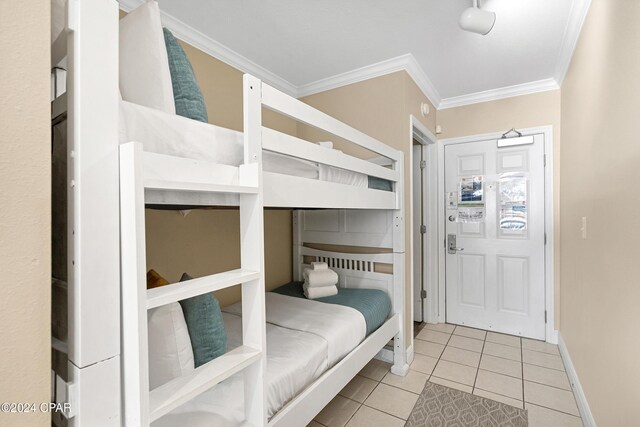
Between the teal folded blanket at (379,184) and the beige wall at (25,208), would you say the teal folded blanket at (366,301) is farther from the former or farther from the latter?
the beige wall at (25,208)

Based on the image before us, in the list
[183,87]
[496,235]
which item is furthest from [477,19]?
[496,235]

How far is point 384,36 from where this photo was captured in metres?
2.17

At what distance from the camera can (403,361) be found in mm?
2350

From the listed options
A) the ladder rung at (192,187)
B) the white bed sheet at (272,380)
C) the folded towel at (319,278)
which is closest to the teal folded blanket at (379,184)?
the folded towel at (319,278)

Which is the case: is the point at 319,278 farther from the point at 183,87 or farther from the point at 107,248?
the point at 107,248

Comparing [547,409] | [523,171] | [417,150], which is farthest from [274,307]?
→ [523,171]

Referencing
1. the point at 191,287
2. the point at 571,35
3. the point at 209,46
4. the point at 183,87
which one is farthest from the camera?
the point at 209,46

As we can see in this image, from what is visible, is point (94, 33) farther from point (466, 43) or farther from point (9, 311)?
point (466, 43)

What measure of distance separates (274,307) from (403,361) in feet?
3.70

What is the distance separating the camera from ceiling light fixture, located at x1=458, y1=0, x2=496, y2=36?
1.65m

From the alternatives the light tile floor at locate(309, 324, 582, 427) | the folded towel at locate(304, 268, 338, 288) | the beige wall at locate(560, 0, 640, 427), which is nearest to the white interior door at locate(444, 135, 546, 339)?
the light tile floor at locate(309, 324, 582, 427)

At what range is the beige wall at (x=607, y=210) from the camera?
3.65 ft

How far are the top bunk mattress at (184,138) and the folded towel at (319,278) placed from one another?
125 cm

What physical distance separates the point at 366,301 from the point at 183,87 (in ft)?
5.65
